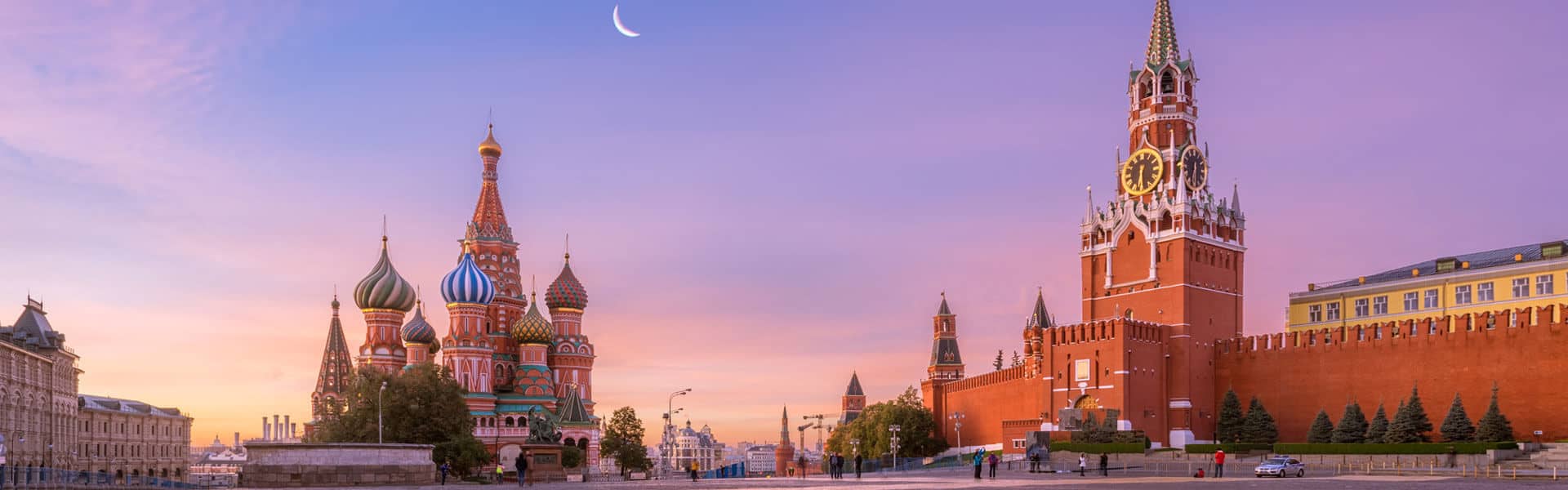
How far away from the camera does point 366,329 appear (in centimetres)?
8244

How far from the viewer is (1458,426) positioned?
49781 mm

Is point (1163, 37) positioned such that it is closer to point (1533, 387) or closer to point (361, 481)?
point (1533, 387)

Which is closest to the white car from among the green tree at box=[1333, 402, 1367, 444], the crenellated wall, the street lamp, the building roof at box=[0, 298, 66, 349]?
the green tree at box=[1333, 402, 1367, 444]

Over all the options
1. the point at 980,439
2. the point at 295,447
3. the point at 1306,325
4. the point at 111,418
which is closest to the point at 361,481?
the point at 295,447

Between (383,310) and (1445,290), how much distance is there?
191 feet

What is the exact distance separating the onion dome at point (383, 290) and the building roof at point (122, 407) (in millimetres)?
30241

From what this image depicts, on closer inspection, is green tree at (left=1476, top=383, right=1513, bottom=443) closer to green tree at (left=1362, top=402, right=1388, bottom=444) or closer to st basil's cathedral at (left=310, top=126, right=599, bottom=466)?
green tree at (left=1362, top=402, right=1388, bottom=444)

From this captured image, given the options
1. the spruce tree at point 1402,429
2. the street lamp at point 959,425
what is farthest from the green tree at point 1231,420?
the street lamp at point 959,425

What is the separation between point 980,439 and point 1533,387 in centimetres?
3204

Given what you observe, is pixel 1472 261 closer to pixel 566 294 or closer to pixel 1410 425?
pixel 1410 425

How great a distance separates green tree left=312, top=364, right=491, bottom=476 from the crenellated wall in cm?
3381

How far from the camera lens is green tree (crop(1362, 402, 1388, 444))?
172 ft

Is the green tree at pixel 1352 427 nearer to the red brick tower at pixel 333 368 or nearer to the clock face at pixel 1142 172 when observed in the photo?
the clock face at pixel 1142 172

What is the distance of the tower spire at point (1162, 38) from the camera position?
68562 mm
